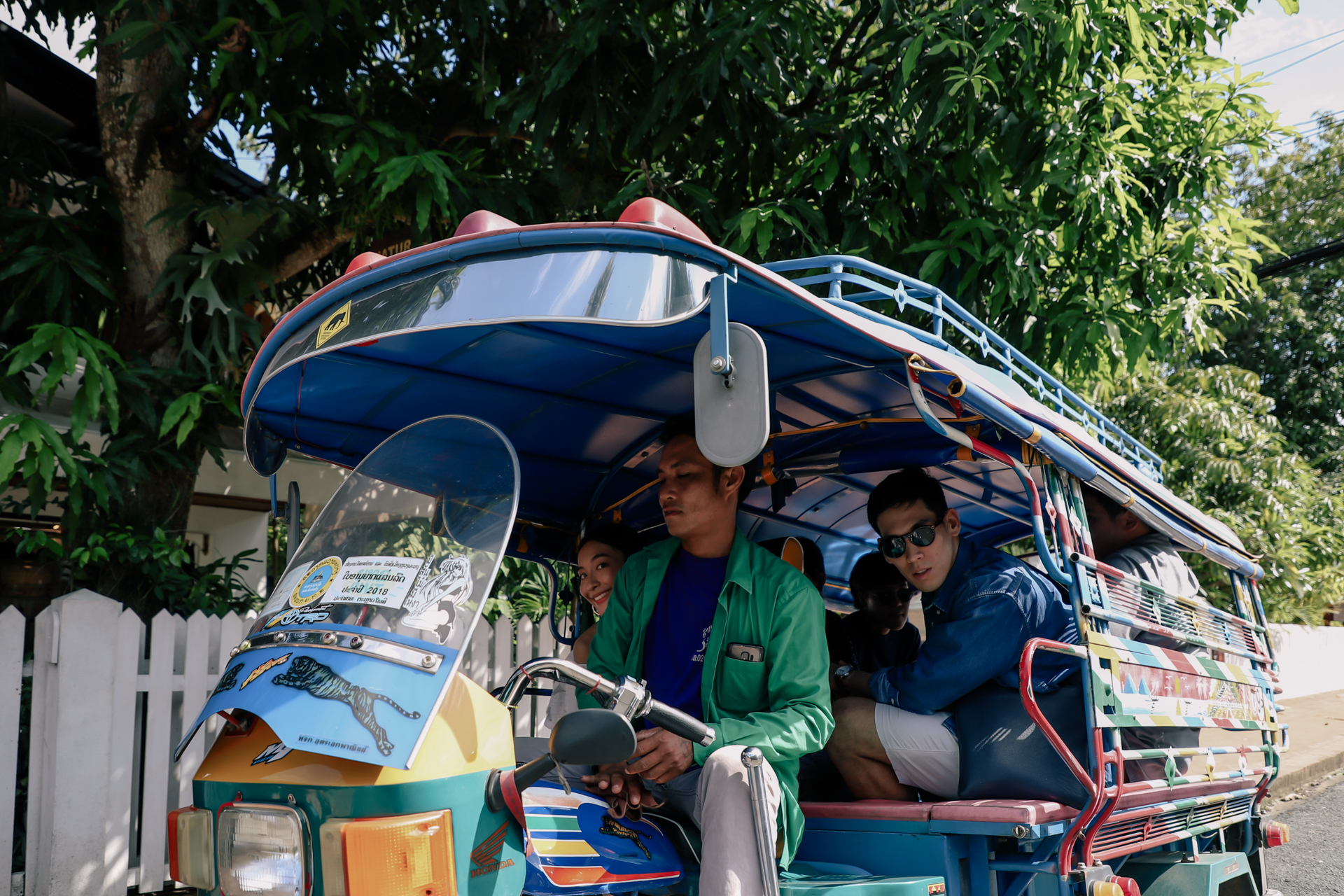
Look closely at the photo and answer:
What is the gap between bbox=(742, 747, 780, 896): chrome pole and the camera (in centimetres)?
231

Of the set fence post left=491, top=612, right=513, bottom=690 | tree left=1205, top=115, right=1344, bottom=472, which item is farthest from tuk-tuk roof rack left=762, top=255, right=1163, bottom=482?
tree left=1205, top=115, right=1344, bottom=472

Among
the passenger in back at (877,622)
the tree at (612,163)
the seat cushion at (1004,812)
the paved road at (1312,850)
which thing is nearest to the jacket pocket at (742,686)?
the seat cushion at (1004,812)

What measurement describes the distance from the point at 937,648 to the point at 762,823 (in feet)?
3.23

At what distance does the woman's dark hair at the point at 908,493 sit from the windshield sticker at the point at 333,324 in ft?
5.77

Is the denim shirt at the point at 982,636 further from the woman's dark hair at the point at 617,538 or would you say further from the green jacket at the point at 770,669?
the woman's dark hair at the point at 617,538

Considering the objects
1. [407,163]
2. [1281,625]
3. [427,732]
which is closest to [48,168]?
[407,163]

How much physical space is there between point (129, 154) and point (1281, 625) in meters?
14.7

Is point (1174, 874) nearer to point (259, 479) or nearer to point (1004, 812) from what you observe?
point (1004, 812)

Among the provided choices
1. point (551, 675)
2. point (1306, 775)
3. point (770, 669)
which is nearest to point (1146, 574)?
point (770, 669)

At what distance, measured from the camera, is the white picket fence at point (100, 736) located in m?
4.60

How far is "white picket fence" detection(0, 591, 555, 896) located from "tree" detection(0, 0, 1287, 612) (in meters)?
0.82

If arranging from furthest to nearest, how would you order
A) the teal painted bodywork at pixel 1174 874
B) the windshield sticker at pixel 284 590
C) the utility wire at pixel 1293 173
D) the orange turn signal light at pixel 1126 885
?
the utility wire at pixel 1293 173 → the teal painted bodywork at pixel 1174 874 → the orange turn signal light at pixel 1126 885 → the windshield sticker at pixel 284 590

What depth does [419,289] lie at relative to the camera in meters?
2.45

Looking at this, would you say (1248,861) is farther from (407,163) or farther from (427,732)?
(407,163)
